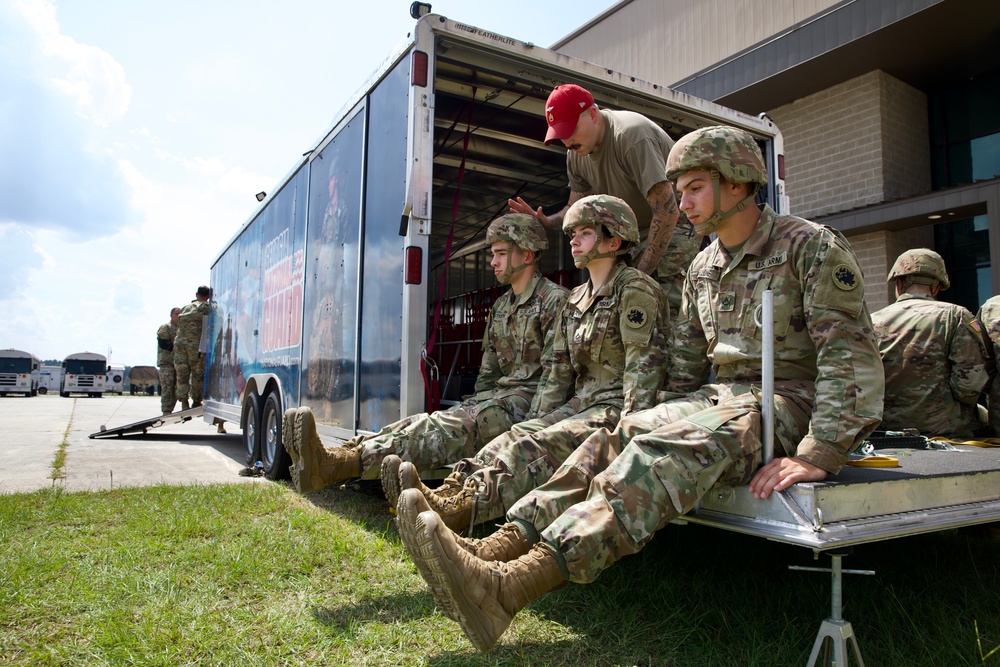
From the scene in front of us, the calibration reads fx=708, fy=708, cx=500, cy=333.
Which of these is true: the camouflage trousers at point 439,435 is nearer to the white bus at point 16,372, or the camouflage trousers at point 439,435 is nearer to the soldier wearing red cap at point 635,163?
the soldier wearing red cap at point 635,163

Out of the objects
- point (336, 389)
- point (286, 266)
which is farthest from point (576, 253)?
point (286, 266)

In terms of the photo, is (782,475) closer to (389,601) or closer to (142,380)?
(389,601)

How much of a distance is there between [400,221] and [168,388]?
9.95 m

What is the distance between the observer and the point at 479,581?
A: 1.87m

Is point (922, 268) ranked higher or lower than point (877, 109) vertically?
lower

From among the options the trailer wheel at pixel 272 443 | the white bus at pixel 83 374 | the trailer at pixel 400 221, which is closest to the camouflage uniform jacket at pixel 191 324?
the trailer at pixel 400 221

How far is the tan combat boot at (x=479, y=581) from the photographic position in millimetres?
1833

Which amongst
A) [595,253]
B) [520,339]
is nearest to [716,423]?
[595,253]

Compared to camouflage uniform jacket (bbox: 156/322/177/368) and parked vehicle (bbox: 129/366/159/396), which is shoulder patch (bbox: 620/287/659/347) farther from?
parked vehicle (bbox: 129/366/159/396)

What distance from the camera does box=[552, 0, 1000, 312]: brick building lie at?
848cm

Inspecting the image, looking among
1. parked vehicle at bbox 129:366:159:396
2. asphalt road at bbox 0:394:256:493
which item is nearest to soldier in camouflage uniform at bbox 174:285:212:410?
asphalt road at bbox 0:394:256:493

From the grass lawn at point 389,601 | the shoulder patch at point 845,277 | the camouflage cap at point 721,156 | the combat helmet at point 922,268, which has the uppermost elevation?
the camouflage cap at point 721,156

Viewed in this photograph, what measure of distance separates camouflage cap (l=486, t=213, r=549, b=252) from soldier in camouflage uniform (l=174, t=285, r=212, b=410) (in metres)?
7.38

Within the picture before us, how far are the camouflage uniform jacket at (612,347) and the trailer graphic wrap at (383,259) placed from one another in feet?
2.68
